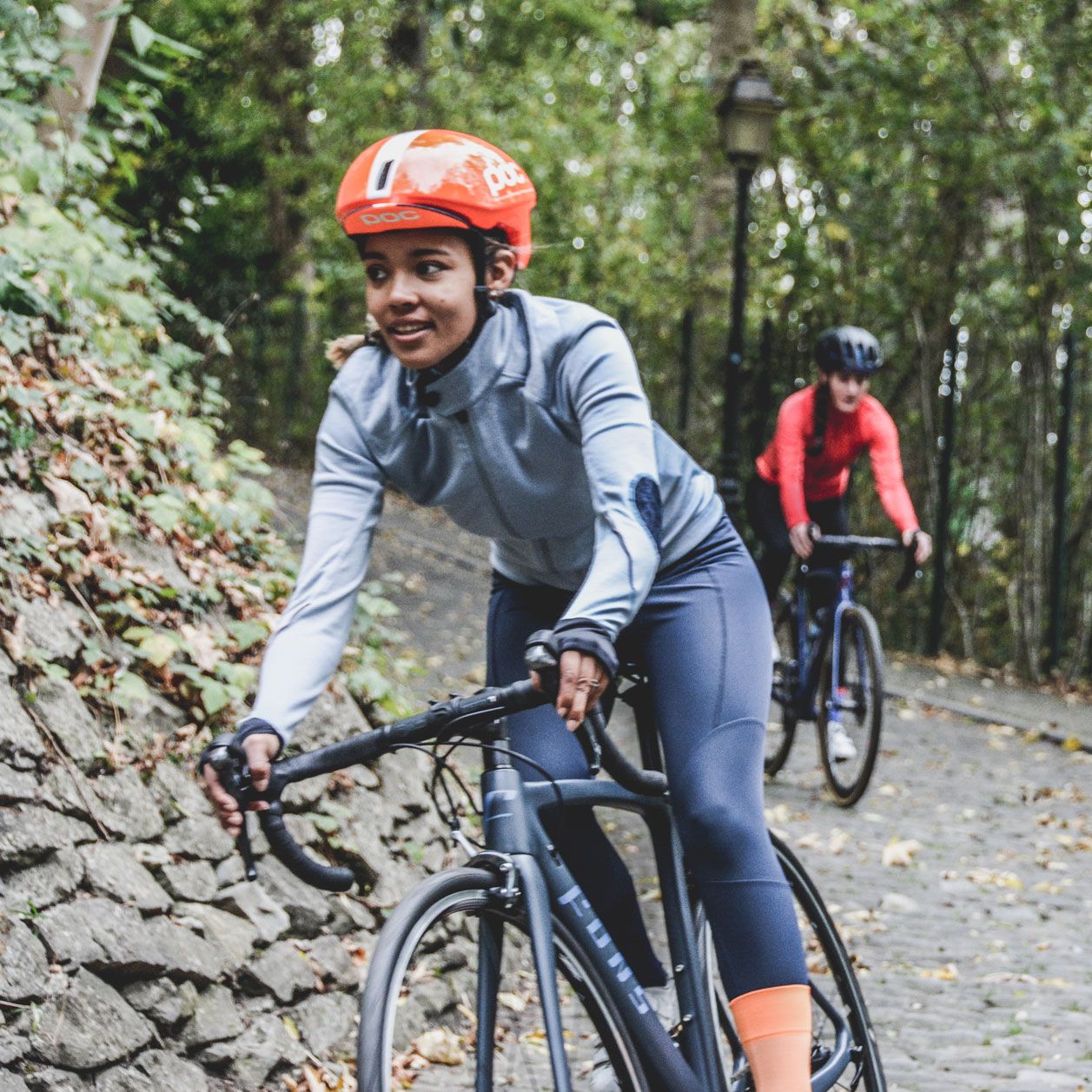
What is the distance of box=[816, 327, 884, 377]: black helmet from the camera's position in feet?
23.1

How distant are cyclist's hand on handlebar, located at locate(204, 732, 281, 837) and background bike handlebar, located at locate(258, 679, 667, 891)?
0.02 metres

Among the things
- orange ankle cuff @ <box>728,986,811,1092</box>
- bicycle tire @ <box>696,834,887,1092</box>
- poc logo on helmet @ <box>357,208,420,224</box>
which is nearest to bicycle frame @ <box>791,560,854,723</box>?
bicycle tire @ <box>696,834,887,1092</box>

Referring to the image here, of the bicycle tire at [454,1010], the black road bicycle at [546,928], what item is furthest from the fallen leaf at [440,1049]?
the black road bicycle at [546,928]

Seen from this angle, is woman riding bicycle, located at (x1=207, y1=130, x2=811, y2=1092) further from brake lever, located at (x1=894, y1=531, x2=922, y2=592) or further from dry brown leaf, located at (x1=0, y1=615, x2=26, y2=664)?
brake lever, located at (x1=894, y1=531, x2=922, y2=592)

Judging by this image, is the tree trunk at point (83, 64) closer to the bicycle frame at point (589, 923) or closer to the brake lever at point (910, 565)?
the brake lever at point (910, 565)

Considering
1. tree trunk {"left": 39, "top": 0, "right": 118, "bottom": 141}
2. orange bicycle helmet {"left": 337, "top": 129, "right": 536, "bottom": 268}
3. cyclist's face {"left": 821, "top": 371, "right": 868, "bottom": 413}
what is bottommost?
orange bicycle helmet {"left": 337, "top": 129, "right": 536, "bottom": 268}

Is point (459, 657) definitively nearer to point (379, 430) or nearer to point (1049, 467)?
point (1049, 467)

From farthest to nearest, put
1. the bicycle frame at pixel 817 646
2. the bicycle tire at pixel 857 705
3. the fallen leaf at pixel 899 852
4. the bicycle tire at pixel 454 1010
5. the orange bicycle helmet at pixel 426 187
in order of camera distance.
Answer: the bicycle frame at pixel 817 646 → the bicycle tire at pixel 857 705 → the fallen leaf at pixel 899 852 → the orange bicycle helmet at pixel 426 187 → the bicycle tire at pixel 454 1010

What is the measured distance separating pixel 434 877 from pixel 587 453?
816 mm

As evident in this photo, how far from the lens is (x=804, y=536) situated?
7199 mm

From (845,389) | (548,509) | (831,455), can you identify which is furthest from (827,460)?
(548,509)

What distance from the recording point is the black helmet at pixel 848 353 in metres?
7.03

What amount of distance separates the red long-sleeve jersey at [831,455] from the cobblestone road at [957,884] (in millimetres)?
1583

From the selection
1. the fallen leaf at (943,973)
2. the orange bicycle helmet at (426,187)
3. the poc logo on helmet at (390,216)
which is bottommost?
the fallen leaf at (943,973)
